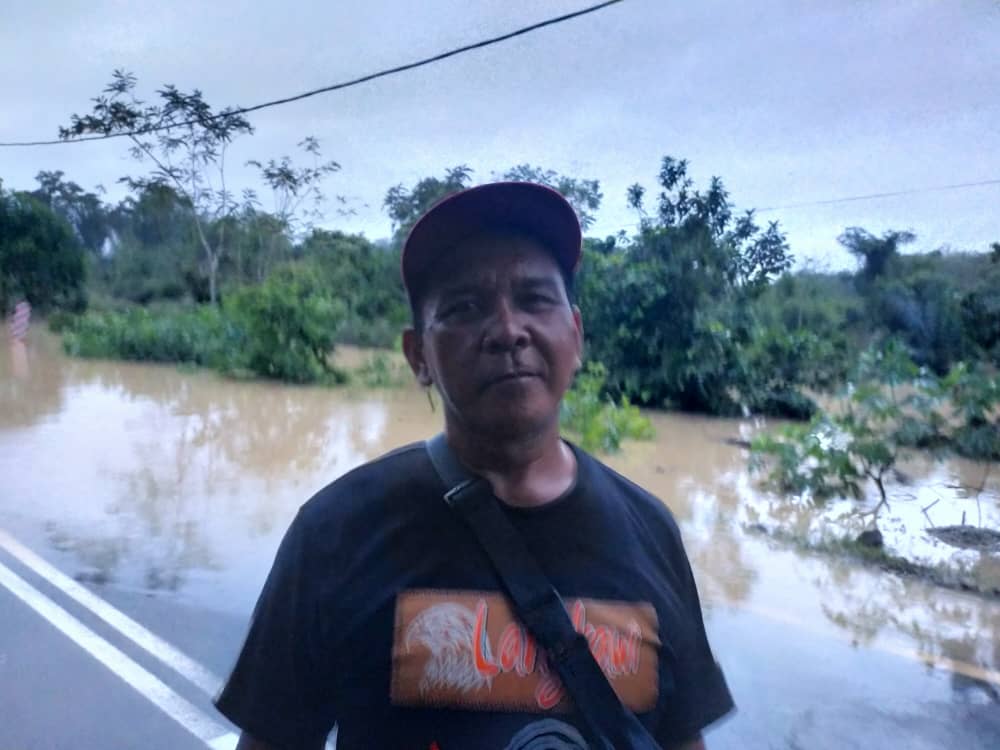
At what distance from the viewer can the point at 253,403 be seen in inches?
404

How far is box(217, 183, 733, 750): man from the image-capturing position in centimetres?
137

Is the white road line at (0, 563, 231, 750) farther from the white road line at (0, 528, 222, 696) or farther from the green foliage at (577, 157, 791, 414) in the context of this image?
the green foliage at (577, 157, 791, 414)

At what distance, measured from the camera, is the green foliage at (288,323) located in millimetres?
4312

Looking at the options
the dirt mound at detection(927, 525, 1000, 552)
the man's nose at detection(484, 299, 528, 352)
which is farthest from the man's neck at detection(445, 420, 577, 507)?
the dirt mound at detection(927, 525, 1000, 552)

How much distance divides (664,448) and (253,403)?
5.19 m

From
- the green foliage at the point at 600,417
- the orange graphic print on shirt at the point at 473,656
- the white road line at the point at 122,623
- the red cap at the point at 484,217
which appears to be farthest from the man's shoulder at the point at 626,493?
the white road line at the point at 122,623

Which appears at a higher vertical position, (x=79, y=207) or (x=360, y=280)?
(x=79, y=207)

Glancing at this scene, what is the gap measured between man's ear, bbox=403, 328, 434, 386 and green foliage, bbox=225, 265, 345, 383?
2.22 m

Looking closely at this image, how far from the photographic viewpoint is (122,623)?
535 centimetres

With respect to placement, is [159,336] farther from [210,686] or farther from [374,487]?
[374,487]

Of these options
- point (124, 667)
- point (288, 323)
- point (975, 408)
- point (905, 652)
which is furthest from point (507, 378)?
point (975, 408)

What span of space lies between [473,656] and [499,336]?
0.47 metres

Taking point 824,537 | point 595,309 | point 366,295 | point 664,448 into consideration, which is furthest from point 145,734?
point 824,537

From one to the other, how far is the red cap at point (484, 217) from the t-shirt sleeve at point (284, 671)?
0.47 metres
